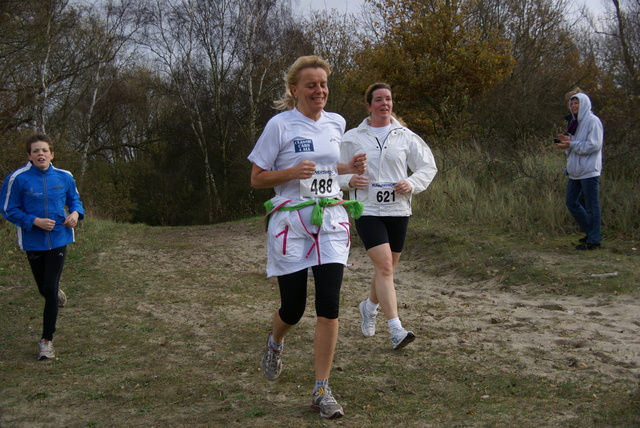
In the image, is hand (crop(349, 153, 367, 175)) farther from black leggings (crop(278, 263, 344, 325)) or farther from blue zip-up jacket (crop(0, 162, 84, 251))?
blue zip-up jacket (crop(0, 162, 84, 251))

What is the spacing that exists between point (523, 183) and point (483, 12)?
48.7 feet

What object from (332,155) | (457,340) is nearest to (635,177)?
(457,340)

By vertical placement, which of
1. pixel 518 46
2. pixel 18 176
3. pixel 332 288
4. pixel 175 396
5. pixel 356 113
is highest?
pixel 518 46

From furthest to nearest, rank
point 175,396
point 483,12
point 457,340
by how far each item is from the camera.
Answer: point 483,12 → point 457,340 → point 175,396

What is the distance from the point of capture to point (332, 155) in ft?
13.5

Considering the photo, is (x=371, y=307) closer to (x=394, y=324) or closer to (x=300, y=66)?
(x=394, y=324)

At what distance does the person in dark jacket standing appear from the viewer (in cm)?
554

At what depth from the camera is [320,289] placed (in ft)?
13.0

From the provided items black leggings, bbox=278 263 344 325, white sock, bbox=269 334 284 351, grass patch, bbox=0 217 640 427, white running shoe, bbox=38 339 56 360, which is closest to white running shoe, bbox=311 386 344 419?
grass patch, bbox=0 217 640 427

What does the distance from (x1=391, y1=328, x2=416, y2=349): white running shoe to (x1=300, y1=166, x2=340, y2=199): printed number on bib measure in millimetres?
1551

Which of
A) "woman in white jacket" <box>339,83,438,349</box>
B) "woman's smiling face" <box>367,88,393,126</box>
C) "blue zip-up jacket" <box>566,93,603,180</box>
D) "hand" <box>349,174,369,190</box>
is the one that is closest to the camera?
"hand" <box>349,174,369,190</box>

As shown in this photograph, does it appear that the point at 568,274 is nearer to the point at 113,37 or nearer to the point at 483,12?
the point at 483,12

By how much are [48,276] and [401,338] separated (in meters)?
3.09

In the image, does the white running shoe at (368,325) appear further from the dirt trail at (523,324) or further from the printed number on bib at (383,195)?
the printed number on bib at (383,195)
